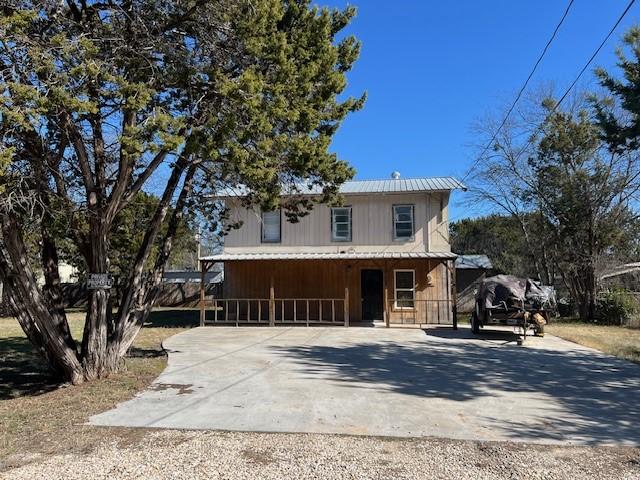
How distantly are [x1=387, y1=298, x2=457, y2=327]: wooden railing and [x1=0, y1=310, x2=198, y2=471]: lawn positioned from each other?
32.1 feet

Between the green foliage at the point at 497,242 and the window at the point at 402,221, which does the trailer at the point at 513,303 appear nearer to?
the window at the point at 402,221

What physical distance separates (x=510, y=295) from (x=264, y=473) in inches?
486

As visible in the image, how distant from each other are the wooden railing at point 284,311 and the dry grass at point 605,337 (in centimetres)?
774

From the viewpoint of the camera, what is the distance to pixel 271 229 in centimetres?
2080

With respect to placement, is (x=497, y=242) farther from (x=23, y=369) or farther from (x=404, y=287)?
(x=23, y=369)

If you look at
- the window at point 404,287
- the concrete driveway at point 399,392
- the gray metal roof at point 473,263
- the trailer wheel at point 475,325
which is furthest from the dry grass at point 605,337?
the gray metal roof at point 473,263

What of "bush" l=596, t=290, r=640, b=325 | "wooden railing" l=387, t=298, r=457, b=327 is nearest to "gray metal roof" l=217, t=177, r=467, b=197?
"wooden railing" l=387, t=298, r=457, b=327

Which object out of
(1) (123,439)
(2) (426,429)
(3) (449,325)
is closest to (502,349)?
(3) (449,325)

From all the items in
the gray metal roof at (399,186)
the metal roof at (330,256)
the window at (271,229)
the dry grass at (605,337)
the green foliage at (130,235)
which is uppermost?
the gray metal roof at (399,186)

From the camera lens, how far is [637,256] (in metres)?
26.0

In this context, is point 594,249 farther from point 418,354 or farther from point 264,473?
point 264,473

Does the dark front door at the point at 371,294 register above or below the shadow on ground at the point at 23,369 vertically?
above

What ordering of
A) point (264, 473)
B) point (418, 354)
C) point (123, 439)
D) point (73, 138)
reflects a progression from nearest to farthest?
point (264, 473) → point (123, 439) → point (73, 138) → point (418, 354)

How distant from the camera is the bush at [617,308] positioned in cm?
2036
